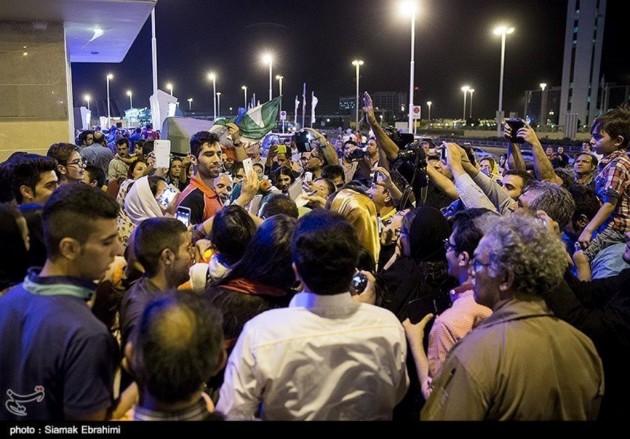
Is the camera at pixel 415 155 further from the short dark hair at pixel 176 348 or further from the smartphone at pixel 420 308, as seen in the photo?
the short dark hair at pixel 176 348

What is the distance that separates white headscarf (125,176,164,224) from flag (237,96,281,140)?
213 inches

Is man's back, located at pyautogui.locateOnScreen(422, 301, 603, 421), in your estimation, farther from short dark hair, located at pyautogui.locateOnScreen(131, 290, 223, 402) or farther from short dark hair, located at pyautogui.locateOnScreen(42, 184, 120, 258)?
short dark hair, located at pyautogui.locateOnScreen(42, 184, 120, 258)

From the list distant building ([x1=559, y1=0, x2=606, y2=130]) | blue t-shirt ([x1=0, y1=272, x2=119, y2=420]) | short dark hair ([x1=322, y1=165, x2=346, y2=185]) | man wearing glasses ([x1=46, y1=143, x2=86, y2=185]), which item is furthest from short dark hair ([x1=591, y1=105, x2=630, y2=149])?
distant building ([x1=559, y1=0, x2=606, y2=130])

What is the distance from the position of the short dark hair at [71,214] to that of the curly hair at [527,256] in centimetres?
182

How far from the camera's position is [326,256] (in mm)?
2334

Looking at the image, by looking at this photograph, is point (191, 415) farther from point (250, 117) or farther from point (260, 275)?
point (250, 117)

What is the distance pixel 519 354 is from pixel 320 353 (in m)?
0.82

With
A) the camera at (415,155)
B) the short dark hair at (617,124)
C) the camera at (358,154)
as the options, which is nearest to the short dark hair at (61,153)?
the camera at (415,155)

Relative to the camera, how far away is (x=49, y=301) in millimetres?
2160

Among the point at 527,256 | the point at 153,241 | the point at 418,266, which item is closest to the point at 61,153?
the point at 153,241

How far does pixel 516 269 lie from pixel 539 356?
388 mm

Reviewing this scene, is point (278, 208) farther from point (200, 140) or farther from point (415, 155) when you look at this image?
point (415, 155)

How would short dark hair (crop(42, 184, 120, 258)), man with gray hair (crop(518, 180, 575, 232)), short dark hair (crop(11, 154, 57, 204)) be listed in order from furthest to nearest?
short dark hair (crop(11, 154, 57, 204)) < man with gray hair (crop(518, 180, 575, 232)) < short dark hair (crop(42, 184, 120, 258))

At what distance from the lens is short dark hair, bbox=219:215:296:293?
295cm
